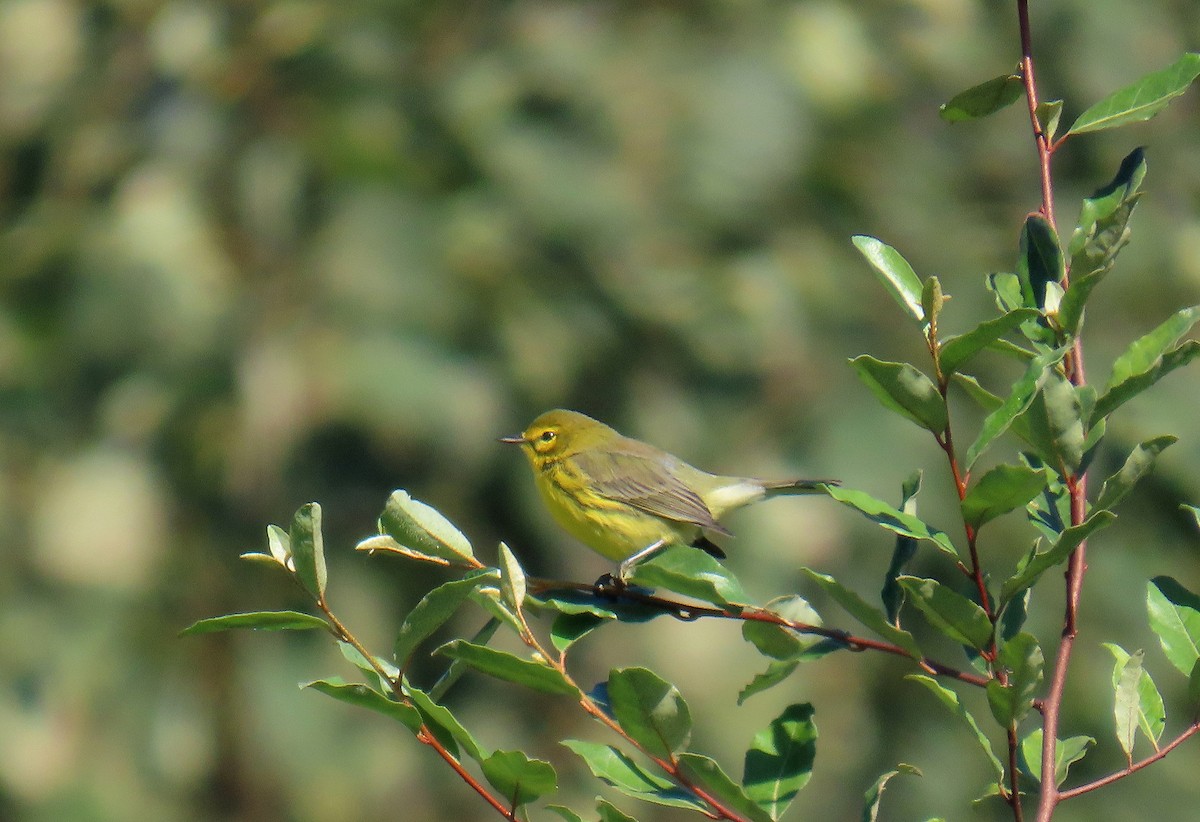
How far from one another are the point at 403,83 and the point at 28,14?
215 centimetres

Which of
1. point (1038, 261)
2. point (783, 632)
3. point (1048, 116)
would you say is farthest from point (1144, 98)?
point (783, 632)

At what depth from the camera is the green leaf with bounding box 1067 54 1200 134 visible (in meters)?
1.37

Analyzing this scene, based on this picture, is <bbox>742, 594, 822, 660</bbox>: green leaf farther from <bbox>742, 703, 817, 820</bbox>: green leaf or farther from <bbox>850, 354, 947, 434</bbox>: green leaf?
<bbox>850, 354, 947, 434</bbox>: green leaf

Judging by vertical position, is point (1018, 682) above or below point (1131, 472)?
below

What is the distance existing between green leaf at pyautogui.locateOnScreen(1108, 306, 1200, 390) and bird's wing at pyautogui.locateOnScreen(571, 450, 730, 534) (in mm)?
1737

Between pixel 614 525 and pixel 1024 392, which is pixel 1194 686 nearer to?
pixel 1024 392

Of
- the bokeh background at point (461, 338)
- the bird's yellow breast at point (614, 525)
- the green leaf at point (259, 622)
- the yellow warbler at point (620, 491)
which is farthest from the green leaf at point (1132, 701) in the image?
the bokeh background at point (461, 338)

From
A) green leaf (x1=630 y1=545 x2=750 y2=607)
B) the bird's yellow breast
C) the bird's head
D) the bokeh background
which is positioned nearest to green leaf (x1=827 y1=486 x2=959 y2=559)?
green leaf (x1=630 y1=545 x2=750 y2=607)

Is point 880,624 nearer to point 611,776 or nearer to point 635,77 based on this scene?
point 611,776

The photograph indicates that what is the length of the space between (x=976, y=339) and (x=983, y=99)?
376 millimetres

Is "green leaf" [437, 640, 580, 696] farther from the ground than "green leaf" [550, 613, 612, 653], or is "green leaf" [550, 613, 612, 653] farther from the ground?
"green leaf" [437, 640, 580, 696]

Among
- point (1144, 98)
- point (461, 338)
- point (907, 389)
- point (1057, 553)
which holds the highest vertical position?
point (1144, 98)

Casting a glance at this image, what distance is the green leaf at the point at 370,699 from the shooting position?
51.1 inches

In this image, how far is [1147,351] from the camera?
1.41m
